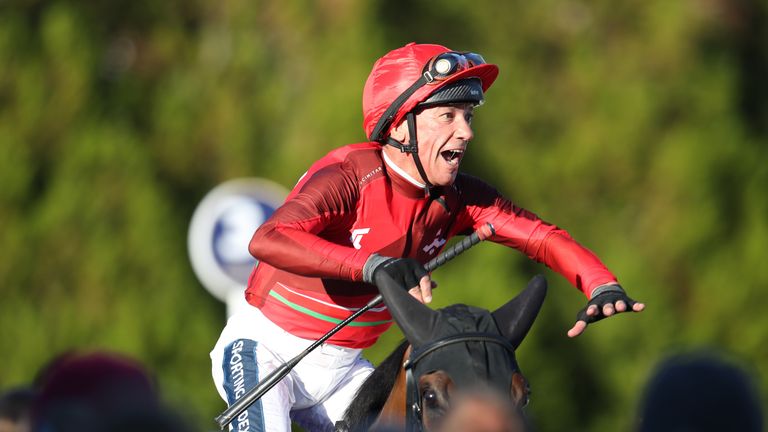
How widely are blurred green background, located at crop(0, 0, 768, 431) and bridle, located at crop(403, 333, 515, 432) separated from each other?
262 inches

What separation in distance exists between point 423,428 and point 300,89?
928cm

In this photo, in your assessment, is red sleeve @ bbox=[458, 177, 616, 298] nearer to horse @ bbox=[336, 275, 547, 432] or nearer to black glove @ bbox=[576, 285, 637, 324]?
black glove @ bbox=[576, 285, 637, 324]

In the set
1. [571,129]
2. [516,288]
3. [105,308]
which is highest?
[571,129]

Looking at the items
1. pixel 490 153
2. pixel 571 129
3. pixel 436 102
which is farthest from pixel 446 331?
pixel 571 129

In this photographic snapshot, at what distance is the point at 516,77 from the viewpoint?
1306 centimetres

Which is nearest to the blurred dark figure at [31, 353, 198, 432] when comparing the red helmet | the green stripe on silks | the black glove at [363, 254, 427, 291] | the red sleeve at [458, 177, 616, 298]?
the black glove at [363, 254, 427, 291]

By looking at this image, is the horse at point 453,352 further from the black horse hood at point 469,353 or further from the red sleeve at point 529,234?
the red sleeve at point 529,234

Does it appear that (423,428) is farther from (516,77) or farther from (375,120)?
(516,77)

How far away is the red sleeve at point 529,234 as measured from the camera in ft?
16.3

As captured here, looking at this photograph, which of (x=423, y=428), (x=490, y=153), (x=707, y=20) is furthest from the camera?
(x=707, y=20)

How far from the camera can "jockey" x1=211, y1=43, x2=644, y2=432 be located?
4.85 m

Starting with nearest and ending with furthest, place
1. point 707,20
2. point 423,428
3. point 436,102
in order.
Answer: point 423,428 → point 436,102 → point 707,20

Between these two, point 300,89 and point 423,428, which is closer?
point 423,428

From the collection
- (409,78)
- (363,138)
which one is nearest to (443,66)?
(409,78)
